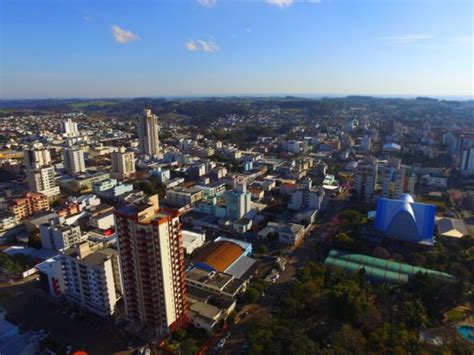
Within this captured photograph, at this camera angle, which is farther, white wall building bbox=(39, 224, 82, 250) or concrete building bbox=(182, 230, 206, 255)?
concrete building bbox=(182, 230, 206, 255)

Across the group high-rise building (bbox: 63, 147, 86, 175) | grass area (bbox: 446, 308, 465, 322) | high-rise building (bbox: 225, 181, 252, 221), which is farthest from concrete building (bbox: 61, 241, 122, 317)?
high-rise building (bbox: 63, 147, 86, 175)

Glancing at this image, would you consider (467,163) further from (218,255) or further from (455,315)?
(218,255)

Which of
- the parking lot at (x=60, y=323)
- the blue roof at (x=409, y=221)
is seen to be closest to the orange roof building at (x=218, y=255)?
the parking lot at (x=60, y=323)

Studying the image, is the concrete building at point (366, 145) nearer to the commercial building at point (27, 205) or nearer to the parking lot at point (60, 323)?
the commercial building at point (27, 205)

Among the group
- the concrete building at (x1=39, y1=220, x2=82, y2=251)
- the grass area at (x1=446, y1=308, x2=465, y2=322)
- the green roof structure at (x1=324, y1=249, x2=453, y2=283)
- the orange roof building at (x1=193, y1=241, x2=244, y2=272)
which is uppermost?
the concrete building at (x1=39, y1=220, x2=82, y2=251)

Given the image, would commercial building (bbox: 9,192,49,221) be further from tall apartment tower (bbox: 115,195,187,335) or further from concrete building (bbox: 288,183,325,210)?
concrete building (bbox: 288,183,325,210)
